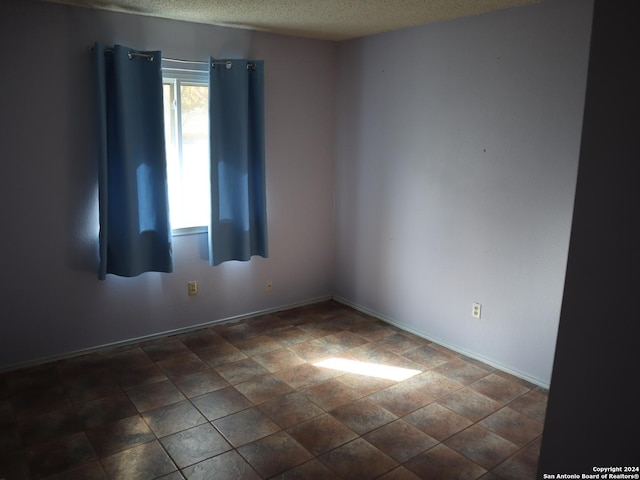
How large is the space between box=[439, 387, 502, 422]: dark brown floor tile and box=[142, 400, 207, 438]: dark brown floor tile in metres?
1.42

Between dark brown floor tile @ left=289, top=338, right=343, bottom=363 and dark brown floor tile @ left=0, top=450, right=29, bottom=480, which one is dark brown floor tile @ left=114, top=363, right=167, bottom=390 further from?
dark brown floor tile @ left=289, top=338, right=343, bottom=363

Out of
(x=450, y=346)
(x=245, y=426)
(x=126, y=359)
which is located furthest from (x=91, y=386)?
(x=450, y=346)

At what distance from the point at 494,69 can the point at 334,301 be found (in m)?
2.47

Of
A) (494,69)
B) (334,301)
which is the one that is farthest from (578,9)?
(334,301)

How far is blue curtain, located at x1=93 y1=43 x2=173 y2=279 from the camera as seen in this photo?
3293 millimetres

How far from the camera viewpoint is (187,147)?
3.85 m

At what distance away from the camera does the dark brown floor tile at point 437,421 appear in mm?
2676

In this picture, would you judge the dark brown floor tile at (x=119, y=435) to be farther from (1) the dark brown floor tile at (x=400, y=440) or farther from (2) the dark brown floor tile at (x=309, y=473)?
(1) the dark brown floor tile at (x=400, y=440)

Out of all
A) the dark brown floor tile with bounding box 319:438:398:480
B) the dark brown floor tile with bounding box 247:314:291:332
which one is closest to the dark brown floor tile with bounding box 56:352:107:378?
the dark brown floor tile with bounding box 247:314:291:332

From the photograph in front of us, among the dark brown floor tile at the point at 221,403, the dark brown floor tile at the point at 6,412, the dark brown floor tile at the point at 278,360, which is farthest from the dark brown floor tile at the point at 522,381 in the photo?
the dark brown floor tile at the point at 6,412

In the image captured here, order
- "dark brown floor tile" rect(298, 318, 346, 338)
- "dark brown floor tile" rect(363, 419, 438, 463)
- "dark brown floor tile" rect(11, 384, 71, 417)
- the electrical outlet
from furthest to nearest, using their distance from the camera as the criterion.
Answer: "dark brown floor tile" rect(298, 318, 346, 338)
the electrical outlet
"dark brown floor tile" rect(11, 384, 71, 417)
"dark brown floor tile" rect(363, 419, 438, 463)

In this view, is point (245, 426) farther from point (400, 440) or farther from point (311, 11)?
point (311, 11)

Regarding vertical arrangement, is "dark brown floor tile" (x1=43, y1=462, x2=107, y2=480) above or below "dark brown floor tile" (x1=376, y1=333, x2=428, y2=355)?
below

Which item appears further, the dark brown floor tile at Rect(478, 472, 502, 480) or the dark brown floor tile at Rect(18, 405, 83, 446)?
the dark brown floor tile at Rect(18, 405, 83, 446)
